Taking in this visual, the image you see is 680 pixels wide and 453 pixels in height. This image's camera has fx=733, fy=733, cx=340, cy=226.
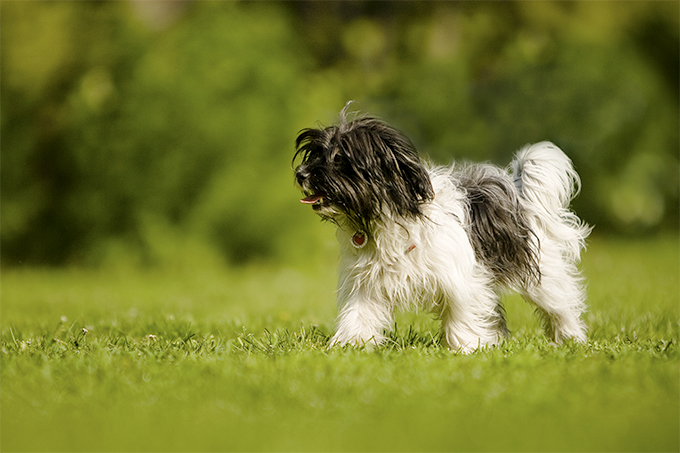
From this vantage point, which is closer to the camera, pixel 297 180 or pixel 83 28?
pixel 297 180

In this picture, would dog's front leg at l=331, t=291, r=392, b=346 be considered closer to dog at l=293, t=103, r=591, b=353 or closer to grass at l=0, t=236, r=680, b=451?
dog at l=293, t=103, r=591, b=353

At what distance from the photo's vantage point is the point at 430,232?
4.57 metres

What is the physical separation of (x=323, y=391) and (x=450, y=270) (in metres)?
1.32

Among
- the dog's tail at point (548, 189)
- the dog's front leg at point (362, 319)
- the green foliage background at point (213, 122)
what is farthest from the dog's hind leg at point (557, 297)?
the green foliage background at point (213, 122)

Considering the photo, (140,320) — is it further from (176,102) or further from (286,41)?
(286,41)

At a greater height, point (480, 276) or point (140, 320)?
point (480, 276)

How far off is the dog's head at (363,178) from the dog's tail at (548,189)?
0.93 meters

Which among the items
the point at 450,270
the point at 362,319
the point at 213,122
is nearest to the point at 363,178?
the point at 450,270

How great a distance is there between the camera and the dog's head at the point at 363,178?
4.48 metres

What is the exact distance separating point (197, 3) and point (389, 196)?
10.1 metres

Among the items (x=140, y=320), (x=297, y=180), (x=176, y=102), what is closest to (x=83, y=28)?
(x=176, y=102)

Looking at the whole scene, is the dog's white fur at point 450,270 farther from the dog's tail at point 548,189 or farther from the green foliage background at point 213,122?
the green foliage background at point 213,122

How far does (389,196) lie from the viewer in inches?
178

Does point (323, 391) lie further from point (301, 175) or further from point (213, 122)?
point (213, 122)
